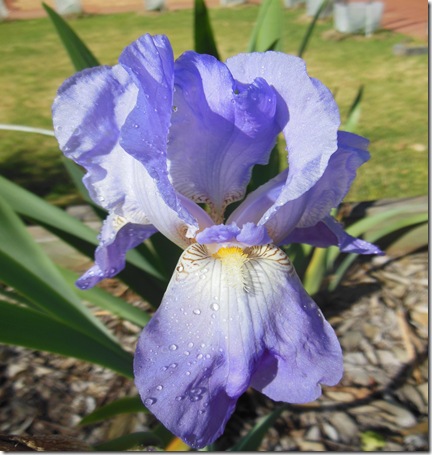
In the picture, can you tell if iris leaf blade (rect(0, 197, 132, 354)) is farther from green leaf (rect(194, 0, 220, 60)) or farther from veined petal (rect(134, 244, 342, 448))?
green leaf (rect(194, 0, 220, 60))

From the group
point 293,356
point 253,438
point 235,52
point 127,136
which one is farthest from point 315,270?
point 235,52

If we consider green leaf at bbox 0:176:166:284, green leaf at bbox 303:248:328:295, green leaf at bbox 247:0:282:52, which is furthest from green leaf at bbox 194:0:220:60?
green leaf at bbox 303:248:328:295

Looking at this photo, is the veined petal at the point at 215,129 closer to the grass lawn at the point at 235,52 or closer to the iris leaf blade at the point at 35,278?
the iris leaf blade at the point at 35,278

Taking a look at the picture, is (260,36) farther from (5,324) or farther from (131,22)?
(131,22)

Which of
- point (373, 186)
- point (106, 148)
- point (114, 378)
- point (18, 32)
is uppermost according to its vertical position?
point (106, 148)

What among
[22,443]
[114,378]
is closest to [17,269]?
[22,443]

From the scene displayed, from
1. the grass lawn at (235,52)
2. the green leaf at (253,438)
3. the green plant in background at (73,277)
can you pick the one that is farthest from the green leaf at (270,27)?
the grass lawn at (235,52)
